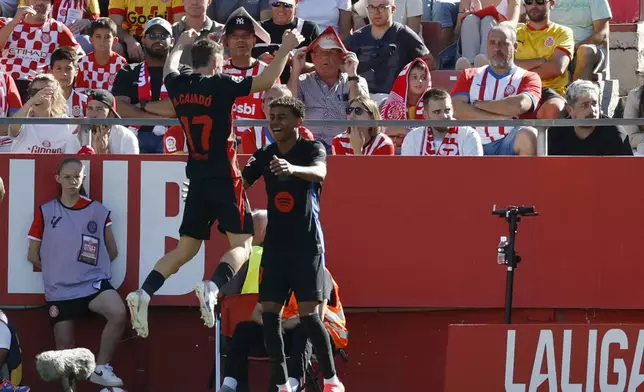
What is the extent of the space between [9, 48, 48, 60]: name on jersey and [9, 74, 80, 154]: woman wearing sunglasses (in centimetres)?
232

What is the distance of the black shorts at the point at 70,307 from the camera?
9.54 m

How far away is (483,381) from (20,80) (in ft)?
19.2

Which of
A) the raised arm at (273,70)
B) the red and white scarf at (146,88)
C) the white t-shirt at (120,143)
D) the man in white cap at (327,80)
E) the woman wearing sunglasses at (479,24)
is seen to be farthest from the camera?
the woman wearing sunglasses at (479,24)

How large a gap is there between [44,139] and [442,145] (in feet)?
10.2

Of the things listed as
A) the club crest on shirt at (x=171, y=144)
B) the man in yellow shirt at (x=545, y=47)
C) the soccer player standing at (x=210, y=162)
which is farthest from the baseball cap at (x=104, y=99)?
the man in yellow shirt at (x=545, y=47)

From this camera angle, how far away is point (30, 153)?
973 centimetres

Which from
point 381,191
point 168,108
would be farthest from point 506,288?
point 168,108

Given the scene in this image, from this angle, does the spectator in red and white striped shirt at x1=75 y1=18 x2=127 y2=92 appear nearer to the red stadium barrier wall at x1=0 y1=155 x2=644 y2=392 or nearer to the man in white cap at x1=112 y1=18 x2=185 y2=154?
the man in white cap at x1=112 y1=18 x2=185 y2=154

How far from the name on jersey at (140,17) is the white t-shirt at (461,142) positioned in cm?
411

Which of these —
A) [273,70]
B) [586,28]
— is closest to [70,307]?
[273,70]

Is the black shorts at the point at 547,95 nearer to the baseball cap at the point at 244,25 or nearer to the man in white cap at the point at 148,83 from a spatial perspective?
the baseball cap at the point at 244,25

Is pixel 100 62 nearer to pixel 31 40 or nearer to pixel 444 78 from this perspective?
pixel 31 40

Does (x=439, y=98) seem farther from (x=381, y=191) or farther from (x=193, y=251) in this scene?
(x=193, y=251)

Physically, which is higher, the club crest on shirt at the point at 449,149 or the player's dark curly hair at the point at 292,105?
the player's dark curly hair at the point at 292,105
